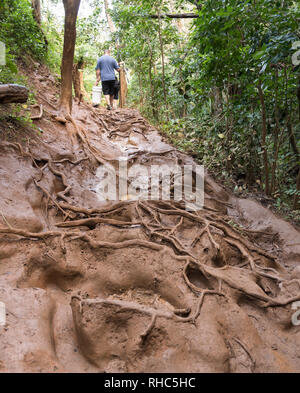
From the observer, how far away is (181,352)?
189 cm

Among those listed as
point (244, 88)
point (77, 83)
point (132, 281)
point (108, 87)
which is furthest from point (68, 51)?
point (108, 87)

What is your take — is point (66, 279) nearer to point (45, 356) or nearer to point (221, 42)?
point (45, 356)

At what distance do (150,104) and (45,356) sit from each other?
9.28 m

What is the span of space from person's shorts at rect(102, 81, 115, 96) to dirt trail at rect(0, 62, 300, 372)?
18.8 ft

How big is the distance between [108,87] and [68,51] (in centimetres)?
456

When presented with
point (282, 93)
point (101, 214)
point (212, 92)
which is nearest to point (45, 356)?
point (101, 214)

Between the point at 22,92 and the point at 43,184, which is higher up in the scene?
the point at 22,92

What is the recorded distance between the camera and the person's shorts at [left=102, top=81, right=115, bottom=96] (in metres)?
9.32

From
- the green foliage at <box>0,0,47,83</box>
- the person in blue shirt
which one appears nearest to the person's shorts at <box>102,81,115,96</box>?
the person in blue shirt

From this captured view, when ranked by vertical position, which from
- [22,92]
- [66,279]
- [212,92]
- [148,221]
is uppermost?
[212,92]

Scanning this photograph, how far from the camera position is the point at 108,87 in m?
9.48

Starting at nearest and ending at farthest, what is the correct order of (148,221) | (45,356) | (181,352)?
(45,356)
(181,352)
(148,221)

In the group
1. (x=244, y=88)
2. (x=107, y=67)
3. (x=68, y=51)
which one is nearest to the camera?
(x=244, y=88)

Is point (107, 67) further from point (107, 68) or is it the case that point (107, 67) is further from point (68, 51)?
point (68, 51)
